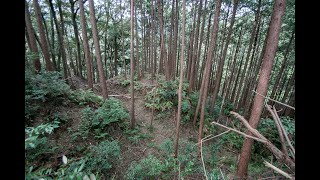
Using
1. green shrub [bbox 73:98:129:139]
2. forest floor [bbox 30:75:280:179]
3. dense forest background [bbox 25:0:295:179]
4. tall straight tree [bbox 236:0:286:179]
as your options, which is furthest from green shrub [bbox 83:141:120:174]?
tall straight tree [bbox 236:0:286:179]

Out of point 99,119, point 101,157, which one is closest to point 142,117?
point 99,119

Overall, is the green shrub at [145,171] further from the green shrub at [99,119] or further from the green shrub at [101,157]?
the green shrub at [99,119]

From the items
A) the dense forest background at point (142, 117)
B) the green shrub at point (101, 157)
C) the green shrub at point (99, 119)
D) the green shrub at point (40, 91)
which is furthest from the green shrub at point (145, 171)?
the green shrub at point (40, 91)

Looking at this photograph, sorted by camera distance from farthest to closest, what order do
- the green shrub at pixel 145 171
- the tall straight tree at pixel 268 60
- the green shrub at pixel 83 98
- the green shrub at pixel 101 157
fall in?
the green shrub at pixel 83 98, the green shrub at pixel 145 171, the green shrub at pixel 101 157, the tall straight tree at pixel 268 60

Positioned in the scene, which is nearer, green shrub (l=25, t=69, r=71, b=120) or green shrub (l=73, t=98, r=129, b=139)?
green shrub (l=25, t=69, r=71, b=120)

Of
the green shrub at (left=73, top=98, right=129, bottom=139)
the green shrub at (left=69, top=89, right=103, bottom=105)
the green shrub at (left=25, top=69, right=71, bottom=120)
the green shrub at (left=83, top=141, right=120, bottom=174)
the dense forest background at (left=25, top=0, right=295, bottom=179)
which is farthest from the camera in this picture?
the green shrub at (left=69, top=89, right=103, bottom=105)

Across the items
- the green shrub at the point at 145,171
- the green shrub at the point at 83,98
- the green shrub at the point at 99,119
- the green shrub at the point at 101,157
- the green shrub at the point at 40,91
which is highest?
the green shrub at the point at 40,91

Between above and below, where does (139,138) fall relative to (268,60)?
below

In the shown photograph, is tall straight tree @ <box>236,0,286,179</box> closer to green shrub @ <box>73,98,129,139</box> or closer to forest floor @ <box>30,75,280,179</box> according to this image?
forest floor @ <box>30,75,280,179</box>

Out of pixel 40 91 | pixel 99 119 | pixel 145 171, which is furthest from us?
pixel 99 119

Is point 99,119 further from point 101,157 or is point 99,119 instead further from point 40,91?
point 40,91

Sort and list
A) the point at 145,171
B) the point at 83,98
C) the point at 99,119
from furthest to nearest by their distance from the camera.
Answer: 1. the point at 83,98
2. the point at 99,119
3. the point at 145,171
